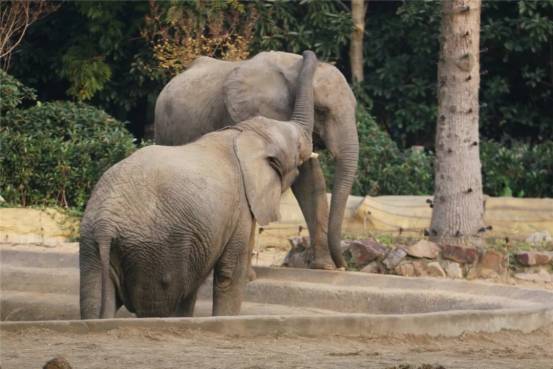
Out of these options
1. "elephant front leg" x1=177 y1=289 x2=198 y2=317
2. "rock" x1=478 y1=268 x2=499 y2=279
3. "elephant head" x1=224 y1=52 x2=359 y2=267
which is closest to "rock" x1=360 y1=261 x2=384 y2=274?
"elephant head" x1=224 y1=52 x2=359 y2=267

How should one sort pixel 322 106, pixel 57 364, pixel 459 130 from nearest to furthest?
pixel 57 364 < pixel 322 106 < pixel 459 130

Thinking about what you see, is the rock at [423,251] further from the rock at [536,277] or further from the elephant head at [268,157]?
the elephant head at [268,157]

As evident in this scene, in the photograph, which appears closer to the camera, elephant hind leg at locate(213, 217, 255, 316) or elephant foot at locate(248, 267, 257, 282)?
elephant hind leg at locate(213, 217, 255, 316)

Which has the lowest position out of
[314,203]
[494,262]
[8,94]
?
[494,262]

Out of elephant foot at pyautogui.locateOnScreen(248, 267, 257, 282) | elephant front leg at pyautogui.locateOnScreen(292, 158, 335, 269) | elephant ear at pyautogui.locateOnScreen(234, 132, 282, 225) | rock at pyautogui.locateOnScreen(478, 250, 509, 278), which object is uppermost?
elephant ear at pyautogui.locateOnScreen(234, 132, 282, 225)

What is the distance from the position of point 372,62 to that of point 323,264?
11463 millimetres

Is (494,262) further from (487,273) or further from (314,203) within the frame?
(314,203)

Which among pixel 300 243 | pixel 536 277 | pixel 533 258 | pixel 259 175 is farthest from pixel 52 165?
pixel 259 175

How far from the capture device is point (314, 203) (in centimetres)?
1338

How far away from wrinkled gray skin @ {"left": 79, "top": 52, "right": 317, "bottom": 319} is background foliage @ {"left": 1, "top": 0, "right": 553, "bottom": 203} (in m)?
9.57

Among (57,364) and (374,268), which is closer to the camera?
(57,364)

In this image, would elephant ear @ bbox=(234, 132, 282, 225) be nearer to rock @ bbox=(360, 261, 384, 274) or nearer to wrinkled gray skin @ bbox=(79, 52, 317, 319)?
wrinkled gray skin @ bbox=(79, 52, 317, 319)

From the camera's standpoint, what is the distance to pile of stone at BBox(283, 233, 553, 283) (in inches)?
498

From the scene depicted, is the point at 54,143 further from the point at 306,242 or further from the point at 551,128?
the point at 551,128
